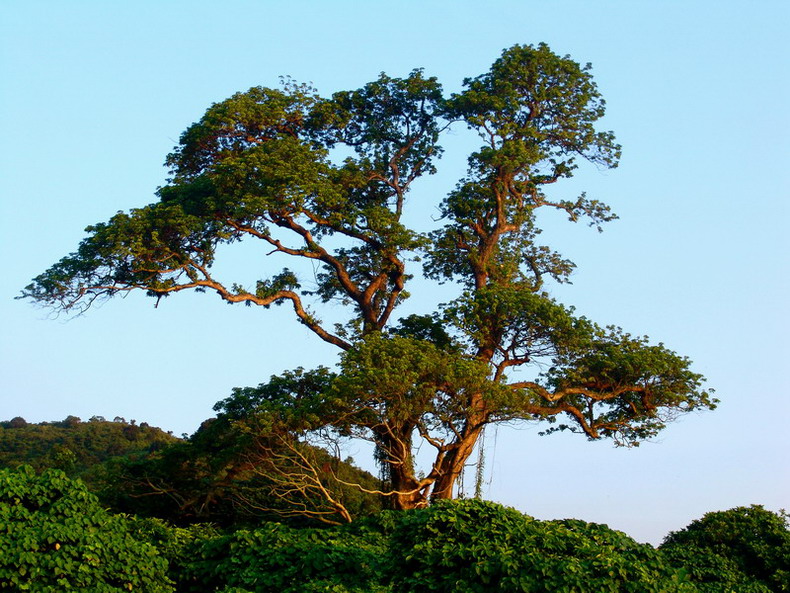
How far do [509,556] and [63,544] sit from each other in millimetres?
4446

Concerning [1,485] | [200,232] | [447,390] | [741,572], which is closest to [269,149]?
[200,232]

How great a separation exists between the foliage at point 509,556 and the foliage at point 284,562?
2.06 ft

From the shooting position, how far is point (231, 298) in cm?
1825

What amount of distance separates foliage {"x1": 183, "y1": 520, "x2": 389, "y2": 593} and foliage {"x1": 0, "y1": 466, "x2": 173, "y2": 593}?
1.02 m

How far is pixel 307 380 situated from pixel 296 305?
2338 mm

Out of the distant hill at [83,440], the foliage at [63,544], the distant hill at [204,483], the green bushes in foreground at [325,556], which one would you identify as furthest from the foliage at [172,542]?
the distant hill at [83,440]

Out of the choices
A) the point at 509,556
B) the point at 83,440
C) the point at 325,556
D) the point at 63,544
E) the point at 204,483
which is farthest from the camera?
the point at 83,440

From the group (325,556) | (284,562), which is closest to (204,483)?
(284,562)

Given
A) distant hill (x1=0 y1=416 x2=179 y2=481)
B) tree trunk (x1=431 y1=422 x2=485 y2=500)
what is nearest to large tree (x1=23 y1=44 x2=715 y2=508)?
tree trunk (x1=431 y1=422 x2=485 y2=500)

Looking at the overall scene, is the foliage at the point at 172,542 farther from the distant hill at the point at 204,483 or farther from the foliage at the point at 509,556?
the foliage at the point at 509,556

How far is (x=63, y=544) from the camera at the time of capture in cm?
970

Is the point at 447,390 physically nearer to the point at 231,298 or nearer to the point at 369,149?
the point at 231,298

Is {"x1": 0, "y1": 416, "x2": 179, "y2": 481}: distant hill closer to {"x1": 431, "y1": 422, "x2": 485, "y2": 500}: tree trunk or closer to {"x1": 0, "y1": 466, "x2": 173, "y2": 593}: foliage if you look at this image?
{"x1": 431, "y1": 422, "x2": 485, "y2": 500}: tree trunk

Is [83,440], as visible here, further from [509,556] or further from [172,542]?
[509,556]
